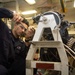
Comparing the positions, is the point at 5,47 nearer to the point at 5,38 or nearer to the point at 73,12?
the point at 5,38

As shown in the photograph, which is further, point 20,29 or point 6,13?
point 20,29

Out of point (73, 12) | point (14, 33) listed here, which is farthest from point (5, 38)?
point (73, 12)

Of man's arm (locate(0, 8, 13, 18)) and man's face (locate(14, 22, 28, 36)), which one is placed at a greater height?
man's arm (locate(0, 8, 13, 18))

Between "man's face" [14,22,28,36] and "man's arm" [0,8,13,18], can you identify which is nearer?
"man's arm" [0,8,13,18]

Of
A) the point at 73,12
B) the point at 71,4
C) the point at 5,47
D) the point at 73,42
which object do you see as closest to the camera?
the point at 73,42

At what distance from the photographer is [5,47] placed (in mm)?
2236

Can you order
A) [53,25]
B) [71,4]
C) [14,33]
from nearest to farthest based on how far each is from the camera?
[53,25], [14,33], [71,4]

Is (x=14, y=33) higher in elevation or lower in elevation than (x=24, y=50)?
higher

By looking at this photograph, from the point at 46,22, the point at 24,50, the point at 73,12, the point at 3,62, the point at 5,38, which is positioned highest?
the point at 73,12

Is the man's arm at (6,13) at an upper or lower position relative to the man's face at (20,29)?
upper

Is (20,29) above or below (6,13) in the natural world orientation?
below

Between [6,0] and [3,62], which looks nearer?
[3,62]

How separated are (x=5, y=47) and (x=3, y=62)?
219mm

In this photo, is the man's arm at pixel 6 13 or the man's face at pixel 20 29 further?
the man's face at pixel 20 29
